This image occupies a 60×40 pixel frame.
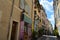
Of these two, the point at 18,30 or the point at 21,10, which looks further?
the point at 21,10

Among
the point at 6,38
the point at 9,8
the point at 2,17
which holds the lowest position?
the point at 6,38

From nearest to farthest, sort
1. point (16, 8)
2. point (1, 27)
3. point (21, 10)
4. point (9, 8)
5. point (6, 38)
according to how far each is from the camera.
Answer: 1. point (1, 27)
2. point (6, 38)
3. point (9, 8)
4. point (16, 8)
5. point (21, 10)

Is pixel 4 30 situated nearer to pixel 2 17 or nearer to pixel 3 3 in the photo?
pixel 2 17

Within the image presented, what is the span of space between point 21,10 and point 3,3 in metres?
4.30

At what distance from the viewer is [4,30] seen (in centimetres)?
858

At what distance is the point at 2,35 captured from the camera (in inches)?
328

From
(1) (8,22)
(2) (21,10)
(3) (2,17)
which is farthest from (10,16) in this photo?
(2) (21,10)

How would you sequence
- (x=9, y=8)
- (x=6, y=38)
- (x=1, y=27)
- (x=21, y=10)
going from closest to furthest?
1. (x=1, y=27)
2. (x=6, y=38)
3. (x=9, y=8)
4. (x=21, y=10)

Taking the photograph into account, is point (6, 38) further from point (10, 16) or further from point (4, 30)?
point (10, 16)

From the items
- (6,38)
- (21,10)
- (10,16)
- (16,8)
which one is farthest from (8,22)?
(21,10)

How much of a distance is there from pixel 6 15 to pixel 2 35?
1.31 metres

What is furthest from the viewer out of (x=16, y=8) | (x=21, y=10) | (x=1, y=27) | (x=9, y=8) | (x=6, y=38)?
(x=21, y=10)

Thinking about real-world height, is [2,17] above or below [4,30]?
above

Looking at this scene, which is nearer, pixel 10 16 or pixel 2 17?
pixel 2 17
